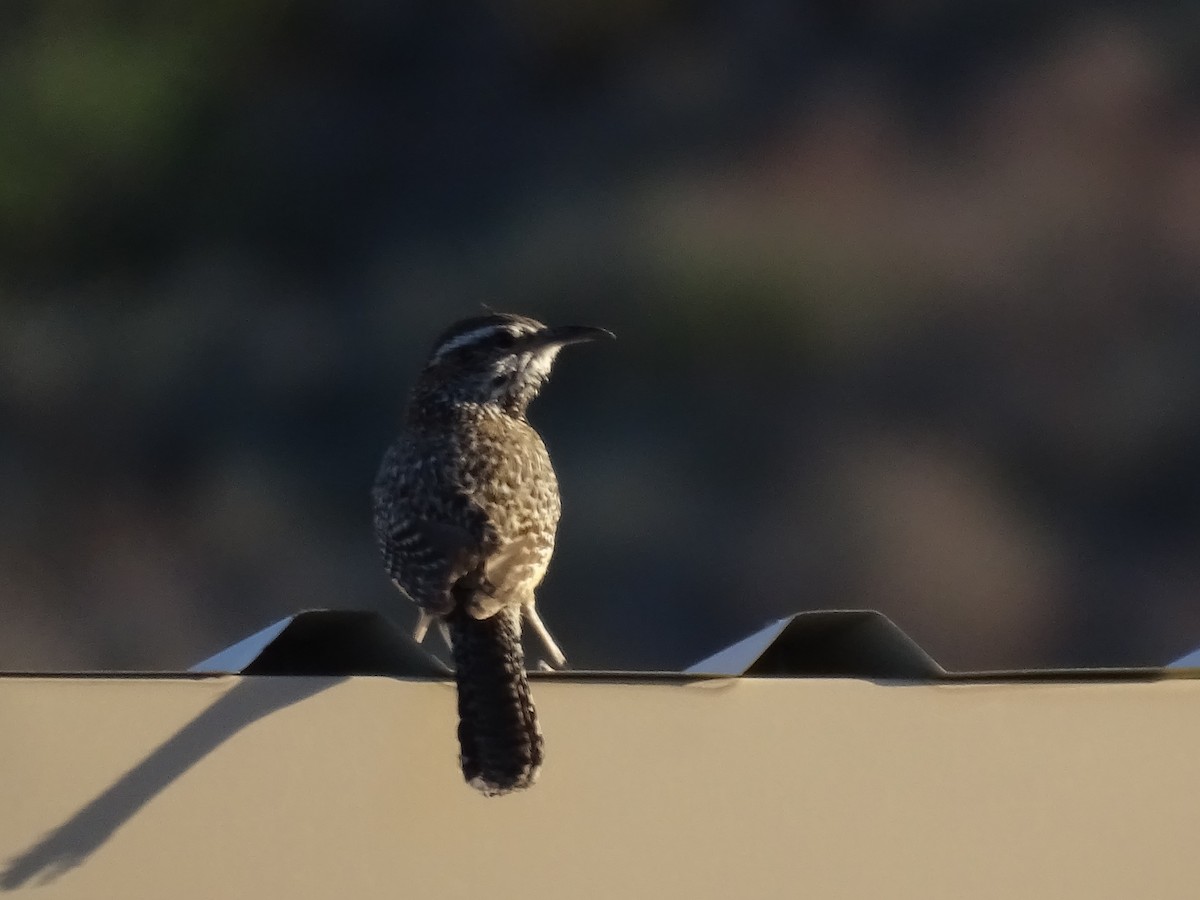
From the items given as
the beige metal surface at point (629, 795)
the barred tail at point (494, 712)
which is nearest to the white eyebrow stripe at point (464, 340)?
the barred tail at point (494, 712)

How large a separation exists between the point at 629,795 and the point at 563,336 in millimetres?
1116

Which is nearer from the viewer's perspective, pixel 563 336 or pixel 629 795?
pixel 629 795

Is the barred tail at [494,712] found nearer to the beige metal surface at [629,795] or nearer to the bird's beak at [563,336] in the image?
the beige metal surface at [629,795]

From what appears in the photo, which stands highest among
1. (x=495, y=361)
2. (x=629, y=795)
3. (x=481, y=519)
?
(x=495, y=361)

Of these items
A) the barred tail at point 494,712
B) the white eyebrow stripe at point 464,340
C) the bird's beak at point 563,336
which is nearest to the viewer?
the barred tail at point 494,712

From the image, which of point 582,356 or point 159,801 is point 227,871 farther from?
point 582,356

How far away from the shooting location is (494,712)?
136 cm

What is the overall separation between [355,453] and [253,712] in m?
Answer: 2.27

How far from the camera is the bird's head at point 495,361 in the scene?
2.35 meters

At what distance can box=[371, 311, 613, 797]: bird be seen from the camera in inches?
53.6

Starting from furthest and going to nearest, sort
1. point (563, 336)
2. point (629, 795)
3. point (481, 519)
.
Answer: point (563, 336) → point (481, 519) → point (629, 795)

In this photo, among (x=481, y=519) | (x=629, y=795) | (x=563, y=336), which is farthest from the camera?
(x=563, y=336)

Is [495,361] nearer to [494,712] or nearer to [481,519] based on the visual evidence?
[481,519]

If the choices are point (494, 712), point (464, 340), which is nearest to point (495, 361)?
point (464, 340)
